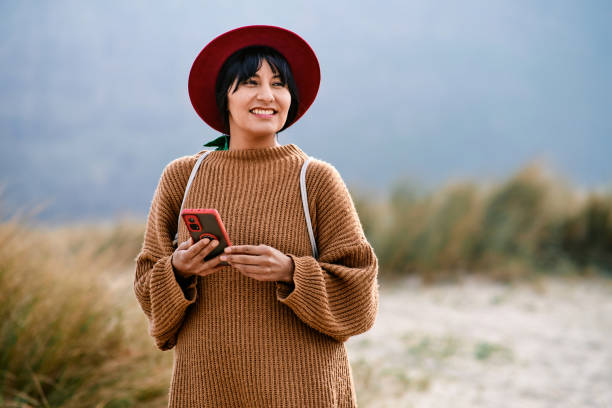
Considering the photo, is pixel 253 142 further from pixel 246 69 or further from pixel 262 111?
pixel 246 69

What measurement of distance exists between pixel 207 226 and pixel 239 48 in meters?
0.77

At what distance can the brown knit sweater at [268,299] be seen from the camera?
6.27 feet

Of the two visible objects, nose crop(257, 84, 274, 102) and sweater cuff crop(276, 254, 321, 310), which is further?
nose crop(257, 84, 274, 102)

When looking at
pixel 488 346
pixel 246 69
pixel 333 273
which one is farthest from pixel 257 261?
pixel 488 346

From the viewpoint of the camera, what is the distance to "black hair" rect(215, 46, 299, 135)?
2078mm

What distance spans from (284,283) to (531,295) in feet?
23.2

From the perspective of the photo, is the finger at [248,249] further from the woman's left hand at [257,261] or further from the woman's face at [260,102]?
the woman's face at [260,102]

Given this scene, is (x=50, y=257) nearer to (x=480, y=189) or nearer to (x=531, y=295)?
(x=531, y=295)

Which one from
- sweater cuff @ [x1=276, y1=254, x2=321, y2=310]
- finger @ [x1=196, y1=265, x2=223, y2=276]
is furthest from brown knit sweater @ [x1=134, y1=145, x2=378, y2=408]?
finger @ [x1=196, y1=265, x2=223, y2=276]

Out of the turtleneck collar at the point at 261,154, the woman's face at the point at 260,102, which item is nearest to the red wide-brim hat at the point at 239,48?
the woman's face at the point at 260,102

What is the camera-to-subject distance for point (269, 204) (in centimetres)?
203

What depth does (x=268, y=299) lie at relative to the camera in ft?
6.41

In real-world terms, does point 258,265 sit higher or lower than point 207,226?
lower

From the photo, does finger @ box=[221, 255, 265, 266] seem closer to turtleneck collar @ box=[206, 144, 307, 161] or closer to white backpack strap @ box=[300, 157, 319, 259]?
white backpack strap @ box=[300, 157, 319, 259]
